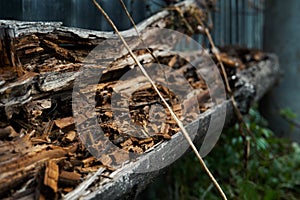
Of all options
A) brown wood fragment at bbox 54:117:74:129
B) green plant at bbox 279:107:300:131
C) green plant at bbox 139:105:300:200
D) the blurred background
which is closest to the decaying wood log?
brown wood fragment at bbox 54:117:74:129

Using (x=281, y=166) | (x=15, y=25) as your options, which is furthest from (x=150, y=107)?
(x=281, y=166)

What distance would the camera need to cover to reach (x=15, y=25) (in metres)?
1.04

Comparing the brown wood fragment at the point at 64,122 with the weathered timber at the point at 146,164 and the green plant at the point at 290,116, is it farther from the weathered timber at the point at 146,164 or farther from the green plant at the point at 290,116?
the green plant at the point at 290,116

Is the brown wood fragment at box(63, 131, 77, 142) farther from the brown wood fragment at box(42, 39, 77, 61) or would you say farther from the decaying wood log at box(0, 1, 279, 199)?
the brown wood fragment at box(42, 39, 77, 61)

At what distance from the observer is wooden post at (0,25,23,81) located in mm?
926

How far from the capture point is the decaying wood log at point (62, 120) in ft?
2.62

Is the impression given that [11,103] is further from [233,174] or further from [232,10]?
[232,10]

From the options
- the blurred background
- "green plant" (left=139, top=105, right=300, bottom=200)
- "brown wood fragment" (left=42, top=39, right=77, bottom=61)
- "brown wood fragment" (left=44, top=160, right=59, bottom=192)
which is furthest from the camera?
the blurred background

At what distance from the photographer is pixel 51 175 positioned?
2.61 feet

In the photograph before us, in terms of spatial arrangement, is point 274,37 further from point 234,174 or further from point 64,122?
point 64,122

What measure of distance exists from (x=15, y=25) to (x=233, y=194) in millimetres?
1400

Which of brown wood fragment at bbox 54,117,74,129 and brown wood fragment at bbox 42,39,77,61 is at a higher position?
brown wood fragment at bbox 42,39,77,61

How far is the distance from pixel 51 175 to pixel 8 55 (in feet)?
1.05

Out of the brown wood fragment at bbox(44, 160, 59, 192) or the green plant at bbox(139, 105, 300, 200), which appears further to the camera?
the green plant at bbox(139, 105, 300, 200)
